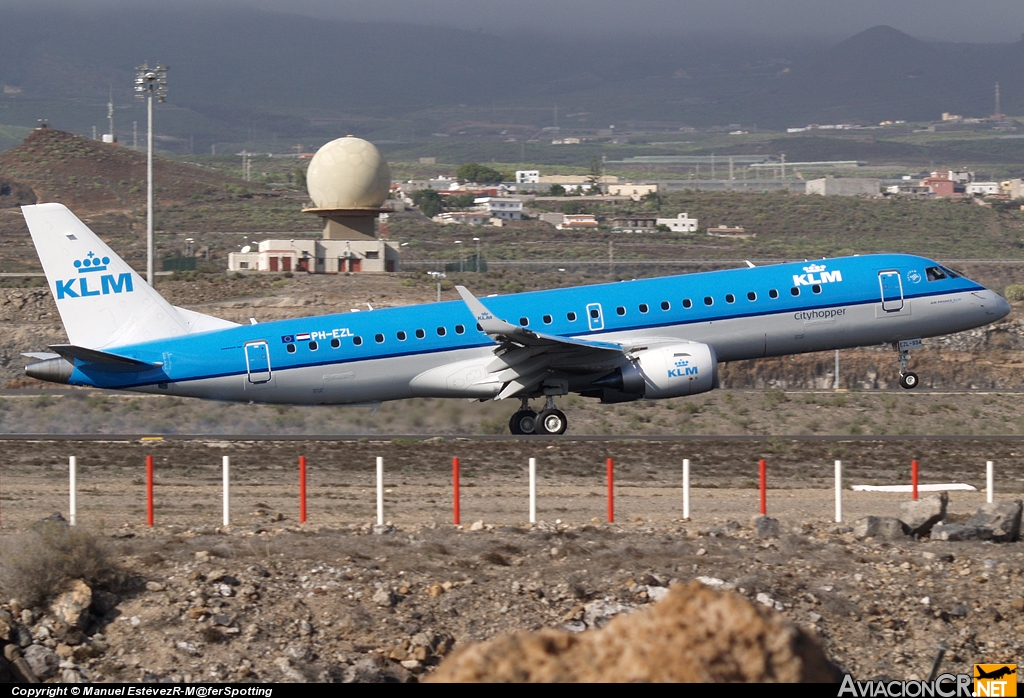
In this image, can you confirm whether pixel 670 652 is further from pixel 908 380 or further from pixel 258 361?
pixel 908 380

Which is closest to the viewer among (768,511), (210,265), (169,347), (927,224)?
(768,511)

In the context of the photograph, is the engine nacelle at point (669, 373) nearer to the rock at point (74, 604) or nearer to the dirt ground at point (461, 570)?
the dirt ground at point (461, 570)

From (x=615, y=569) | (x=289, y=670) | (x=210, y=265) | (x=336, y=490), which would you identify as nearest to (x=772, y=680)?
(x=289, y=670)

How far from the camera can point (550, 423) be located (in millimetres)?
32094

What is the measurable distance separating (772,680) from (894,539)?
12377 mm

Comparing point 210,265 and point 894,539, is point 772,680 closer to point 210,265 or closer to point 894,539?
point 894,539

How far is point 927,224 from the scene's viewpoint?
134m

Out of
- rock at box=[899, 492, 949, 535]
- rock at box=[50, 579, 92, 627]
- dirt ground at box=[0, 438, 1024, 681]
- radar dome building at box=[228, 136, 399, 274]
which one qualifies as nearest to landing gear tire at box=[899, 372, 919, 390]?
dirt ground at box=[0, 438, 1024, 681]

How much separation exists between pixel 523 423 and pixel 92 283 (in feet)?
36.2

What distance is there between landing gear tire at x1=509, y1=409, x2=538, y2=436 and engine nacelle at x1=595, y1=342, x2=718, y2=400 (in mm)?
2725

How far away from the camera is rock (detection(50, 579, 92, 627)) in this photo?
16609 millimetres

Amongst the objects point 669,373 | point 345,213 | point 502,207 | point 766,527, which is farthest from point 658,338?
point 502,207

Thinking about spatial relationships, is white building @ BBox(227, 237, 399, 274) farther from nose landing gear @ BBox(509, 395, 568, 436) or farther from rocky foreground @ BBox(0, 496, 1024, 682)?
rocky foreground @ BBox(0, 496, 1024, 682)

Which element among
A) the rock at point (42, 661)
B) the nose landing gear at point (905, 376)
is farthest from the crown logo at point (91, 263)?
the nose landing gear at point (905, 376)
